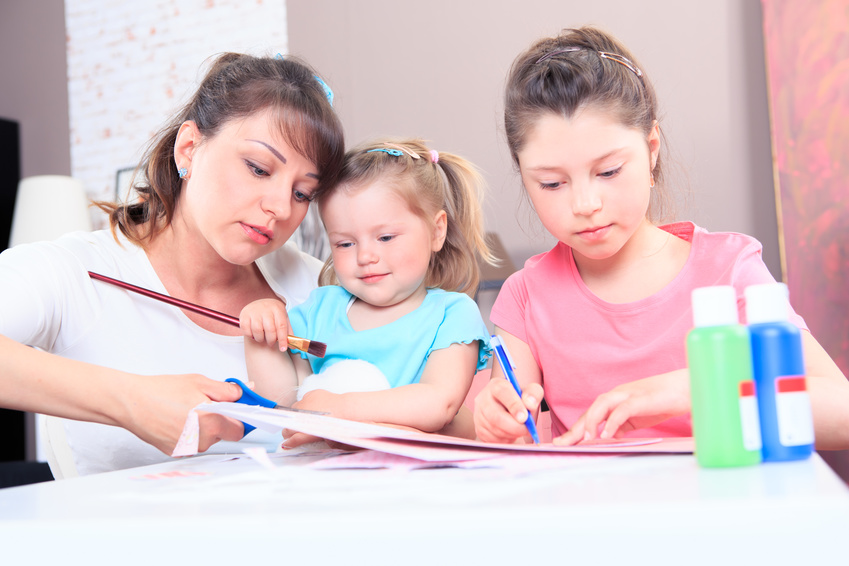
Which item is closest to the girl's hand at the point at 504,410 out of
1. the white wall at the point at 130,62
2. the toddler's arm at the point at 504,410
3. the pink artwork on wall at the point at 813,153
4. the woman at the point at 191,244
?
the toddler's arm at the point at 504,410

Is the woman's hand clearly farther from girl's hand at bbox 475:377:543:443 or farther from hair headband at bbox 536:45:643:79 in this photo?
hair headband at bbox 536:45:643:79

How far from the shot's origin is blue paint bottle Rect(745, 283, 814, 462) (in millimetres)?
470

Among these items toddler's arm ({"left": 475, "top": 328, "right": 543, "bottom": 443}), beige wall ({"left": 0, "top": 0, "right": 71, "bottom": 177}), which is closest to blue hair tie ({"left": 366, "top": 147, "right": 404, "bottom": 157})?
toddler's arm ({"left": 475, "top": 328, "right": 543, "bottom": 443})

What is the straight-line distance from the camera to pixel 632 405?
0.67 m

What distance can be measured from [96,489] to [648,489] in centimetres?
43

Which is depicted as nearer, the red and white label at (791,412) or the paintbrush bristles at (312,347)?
the red and white label at (791,412)

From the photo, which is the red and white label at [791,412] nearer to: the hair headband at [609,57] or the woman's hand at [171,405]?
the woman's hand at [171,405]

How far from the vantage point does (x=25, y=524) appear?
0.43 m

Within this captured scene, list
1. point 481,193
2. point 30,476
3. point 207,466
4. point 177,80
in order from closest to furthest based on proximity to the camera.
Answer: point 207,466
point 481,193
point 30,476
point 177,80

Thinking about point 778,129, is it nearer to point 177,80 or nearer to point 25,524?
point 25,524

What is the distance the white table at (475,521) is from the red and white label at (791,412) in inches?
0.6

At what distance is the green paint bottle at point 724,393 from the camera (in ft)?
1.52

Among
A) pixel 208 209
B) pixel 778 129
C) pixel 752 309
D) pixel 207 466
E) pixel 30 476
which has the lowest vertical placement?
pixel 30 476

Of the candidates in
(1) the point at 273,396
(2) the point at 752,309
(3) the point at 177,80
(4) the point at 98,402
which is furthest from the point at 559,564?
(3) the point at 177,80
